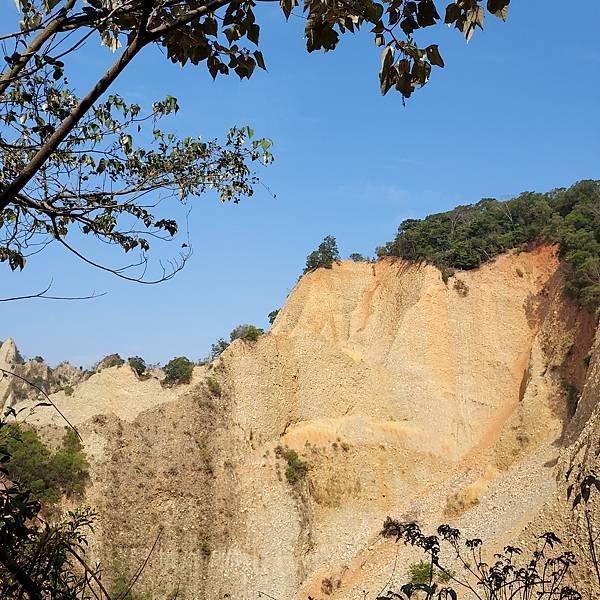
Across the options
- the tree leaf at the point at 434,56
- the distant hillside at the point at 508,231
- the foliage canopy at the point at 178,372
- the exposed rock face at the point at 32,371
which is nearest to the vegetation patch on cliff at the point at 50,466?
the foliage canopy at the point at 178,372

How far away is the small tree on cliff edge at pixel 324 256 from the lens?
3641 centimetres

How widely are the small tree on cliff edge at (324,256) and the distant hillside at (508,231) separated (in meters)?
3.16

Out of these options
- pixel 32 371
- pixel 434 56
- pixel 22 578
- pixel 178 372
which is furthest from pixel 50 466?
pixel 32 371

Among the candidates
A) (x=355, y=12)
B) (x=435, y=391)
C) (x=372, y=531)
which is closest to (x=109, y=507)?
(x=372, y=531)

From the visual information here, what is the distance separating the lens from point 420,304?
3288 cm

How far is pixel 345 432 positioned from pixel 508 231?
1659 cm

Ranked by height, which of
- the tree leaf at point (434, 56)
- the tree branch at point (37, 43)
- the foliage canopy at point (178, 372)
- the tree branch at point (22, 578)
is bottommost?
the tree branch at point (22, 578)

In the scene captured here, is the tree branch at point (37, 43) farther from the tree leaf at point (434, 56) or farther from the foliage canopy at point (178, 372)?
the foliage canopy at point (178, 372)

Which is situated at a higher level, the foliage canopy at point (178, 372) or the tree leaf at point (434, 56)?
the foliage canopy at point (178, 372)

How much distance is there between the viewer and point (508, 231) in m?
35.8

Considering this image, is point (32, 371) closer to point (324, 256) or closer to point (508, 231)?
point (324, 256)

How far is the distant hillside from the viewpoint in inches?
1242

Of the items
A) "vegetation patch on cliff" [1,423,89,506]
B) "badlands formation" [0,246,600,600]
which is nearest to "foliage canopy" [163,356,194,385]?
"badlands formation" [0,246,600,600]

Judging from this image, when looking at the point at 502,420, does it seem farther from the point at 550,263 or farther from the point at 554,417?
the point at 550,263
